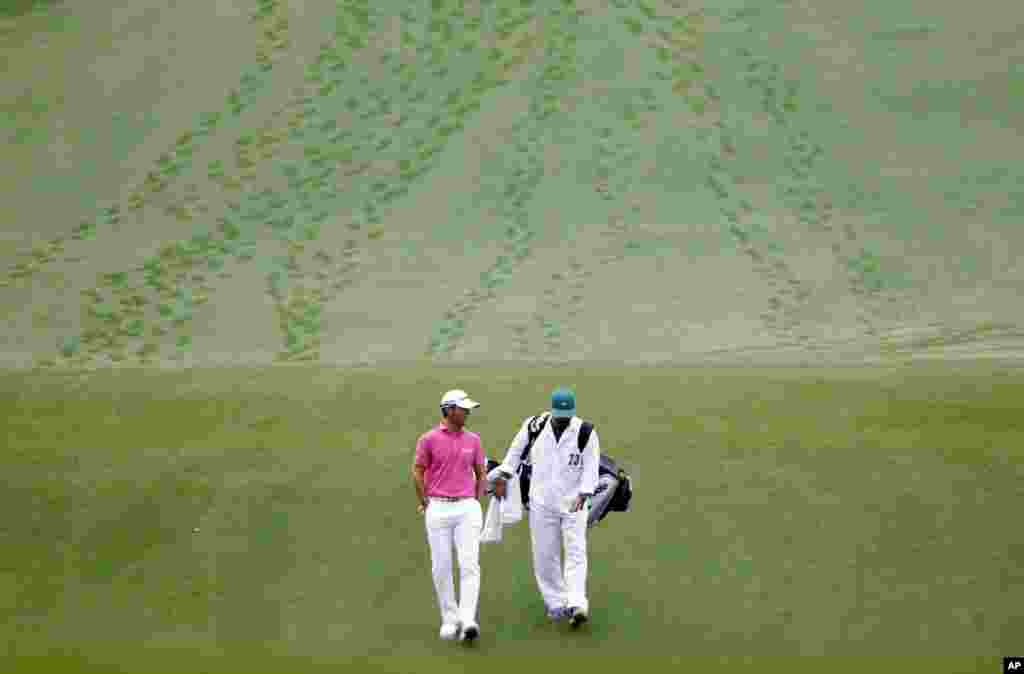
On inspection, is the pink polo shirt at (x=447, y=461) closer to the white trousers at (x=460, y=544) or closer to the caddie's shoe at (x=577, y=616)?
the white trousers at (x=460, y=544)

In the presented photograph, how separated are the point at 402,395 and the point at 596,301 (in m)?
13.9

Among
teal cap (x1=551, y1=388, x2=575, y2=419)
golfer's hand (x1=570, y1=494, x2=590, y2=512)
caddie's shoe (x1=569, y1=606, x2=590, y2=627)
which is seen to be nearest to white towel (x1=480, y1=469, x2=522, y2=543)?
golfer's hand (x1=570, y1=494, x2=590, y2=512)

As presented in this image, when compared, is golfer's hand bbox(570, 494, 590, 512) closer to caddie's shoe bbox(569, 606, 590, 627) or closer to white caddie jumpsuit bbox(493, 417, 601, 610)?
white caddie jumpsuit bbox(493, 417, 601, 610)

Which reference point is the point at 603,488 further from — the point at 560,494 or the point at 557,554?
the point at 557,554

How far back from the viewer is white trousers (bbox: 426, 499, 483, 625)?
1243 centimetres

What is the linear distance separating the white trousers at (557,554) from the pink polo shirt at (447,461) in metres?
0.75

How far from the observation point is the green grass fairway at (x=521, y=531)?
13.0 m

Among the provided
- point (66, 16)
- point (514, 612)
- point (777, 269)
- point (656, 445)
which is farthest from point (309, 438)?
point (66, 16)

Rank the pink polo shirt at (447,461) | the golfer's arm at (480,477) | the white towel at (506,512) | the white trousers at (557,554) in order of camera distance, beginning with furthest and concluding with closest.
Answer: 1. the white towel at (506,512)
2. the white trousers at (557,554)
3. the golfer's arm at (480,477)
4. the pink polo shirt at (447,461)

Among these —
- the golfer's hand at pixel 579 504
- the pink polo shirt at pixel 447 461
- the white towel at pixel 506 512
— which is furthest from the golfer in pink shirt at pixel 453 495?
the golfer's hand at pixel 579 504

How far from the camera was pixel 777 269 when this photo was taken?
1404 inches

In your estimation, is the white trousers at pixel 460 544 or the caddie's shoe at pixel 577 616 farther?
the caddie's shoe at pixel 577 616

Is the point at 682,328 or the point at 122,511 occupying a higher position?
the point at 122,511

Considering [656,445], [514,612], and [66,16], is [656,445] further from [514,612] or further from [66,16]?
[66,16]
